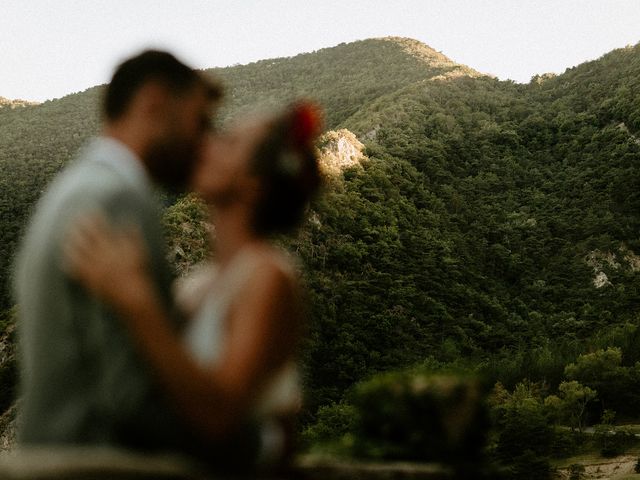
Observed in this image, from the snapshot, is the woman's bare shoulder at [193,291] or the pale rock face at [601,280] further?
the pale rock face at [601,280]

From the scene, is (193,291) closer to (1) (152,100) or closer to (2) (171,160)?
(2) (171,160)

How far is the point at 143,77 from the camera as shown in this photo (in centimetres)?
199

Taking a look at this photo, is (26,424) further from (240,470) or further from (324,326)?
(324,326)

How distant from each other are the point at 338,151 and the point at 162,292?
2610 inches

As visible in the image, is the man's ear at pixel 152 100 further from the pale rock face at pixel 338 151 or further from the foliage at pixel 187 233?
the pale rock face at pixel 338 151

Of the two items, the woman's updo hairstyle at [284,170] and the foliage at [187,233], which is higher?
the woman's updo hairstyle at [284,170]

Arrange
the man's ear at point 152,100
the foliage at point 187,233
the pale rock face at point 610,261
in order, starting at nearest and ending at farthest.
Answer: the man's ear at point 152,100, the foliage at point 187,233, the pale rock face at point 610,261

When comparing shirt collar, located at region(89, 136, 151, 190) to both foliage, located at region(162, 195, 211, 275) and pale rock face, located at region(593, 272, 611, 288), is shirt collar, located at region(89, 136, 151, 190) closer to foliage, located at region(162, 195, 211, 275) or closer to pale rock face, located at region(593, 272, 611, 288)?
foliage, located at region(162, 195, 211, 275)

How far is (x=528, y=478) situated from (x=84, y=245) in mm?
39822

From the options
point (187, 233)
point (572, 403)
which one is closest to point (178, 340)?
point (572, 403)

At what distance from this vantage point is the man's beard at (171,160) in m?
2.00

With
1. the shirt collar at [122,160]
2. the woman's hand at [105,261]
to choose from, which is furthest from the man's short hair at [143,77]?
the woman's hand at [105,261]

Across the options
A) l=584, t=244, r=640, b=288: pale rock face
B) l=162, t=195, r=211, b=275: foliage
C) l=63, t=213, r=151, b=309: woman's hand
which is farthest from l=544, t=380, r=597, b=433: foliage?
l=63, t=213, r=151, b=309: woman's hand

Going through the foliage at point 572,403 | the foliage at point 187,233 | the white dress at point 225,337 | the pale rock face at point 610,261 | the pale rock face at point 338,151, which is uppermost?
the pale rock face at point 338,151
